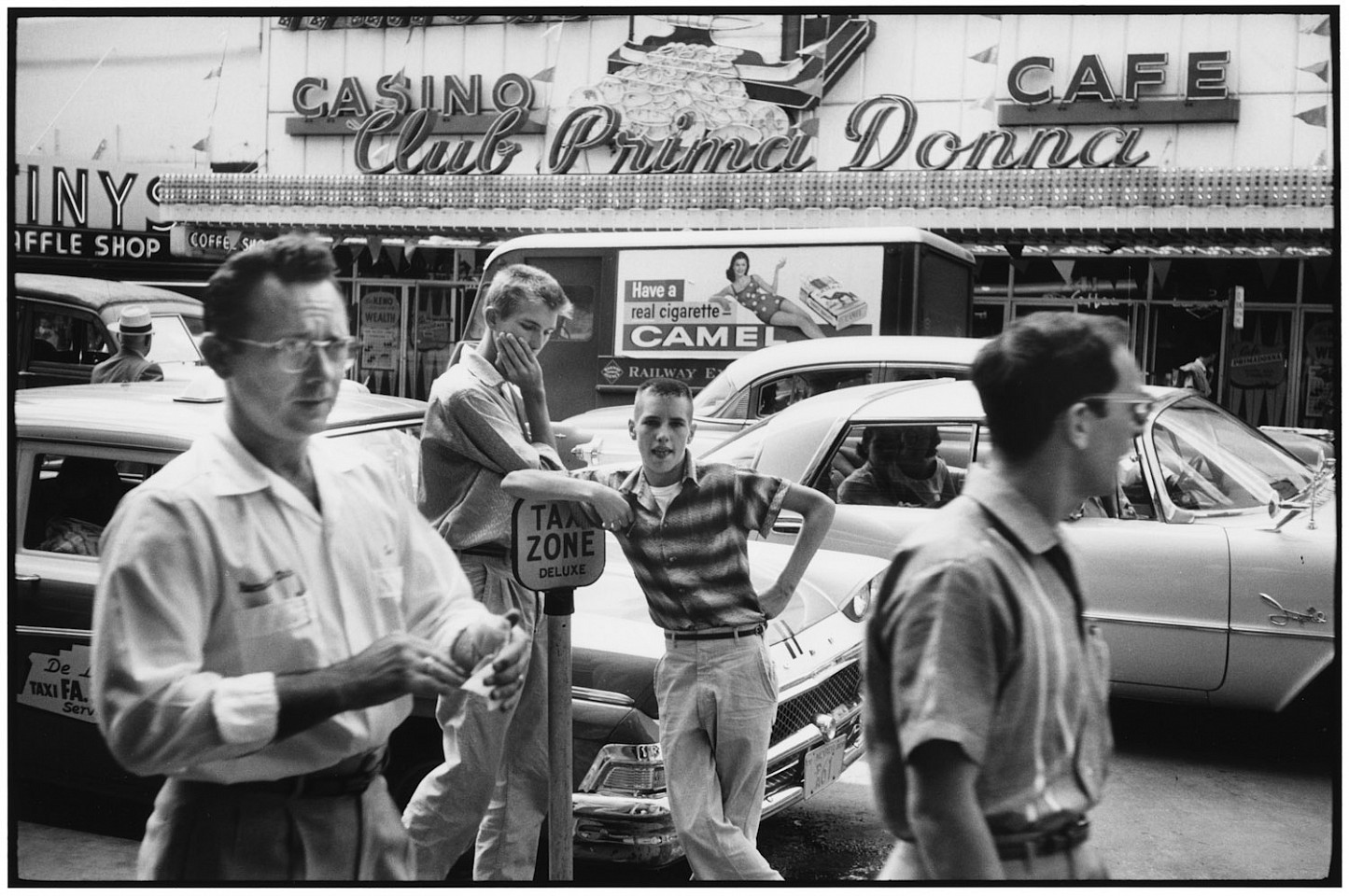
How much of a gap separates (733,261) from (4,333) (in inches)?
113

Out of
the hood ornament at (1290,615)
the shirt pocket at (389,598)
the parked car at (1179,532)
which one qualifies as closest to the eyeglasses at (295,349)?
the shirt pocket at (389,598)

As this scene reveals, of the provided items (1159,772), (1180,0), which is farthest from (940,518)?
(1159,772)

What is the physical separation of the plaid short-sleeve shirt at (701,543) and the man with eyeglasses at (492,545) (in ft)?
1.04

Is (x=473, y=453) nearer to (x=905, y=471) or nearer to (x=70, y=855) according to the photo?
(x=70, y=855)

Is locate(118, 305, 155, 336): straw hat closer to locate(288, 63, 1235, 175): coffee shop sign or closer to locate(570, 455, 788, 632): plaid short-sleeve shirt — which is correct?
locate(288, 63, 1235, 175): coffee shop sign

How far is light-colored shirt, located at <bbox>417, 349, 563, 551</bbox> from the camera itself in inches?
142

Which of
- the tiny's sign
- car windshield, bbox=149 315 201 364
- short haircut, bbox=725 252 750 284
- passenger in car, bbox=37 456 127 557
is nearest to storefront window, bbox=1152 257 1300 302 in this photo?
short haircut, bbox=725 252 750 284

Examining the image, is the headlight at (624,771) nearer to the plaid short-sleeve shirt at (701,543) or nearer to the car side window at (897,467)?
the plaid short-sleeve shirt at (701,543)

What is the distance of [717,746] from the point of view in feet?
12.1

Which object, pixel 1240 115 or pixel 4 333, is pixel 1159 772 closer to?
pixel 1240 115

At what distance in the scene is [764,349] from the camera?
17.5 feet

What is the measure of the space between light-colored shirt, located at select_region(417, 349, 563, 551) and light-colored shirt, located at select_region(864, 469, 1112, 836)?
152 cm

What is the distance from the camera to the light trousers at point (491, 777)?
3.56 metres

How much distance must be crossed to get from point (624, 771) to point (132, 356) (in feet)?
6.53
